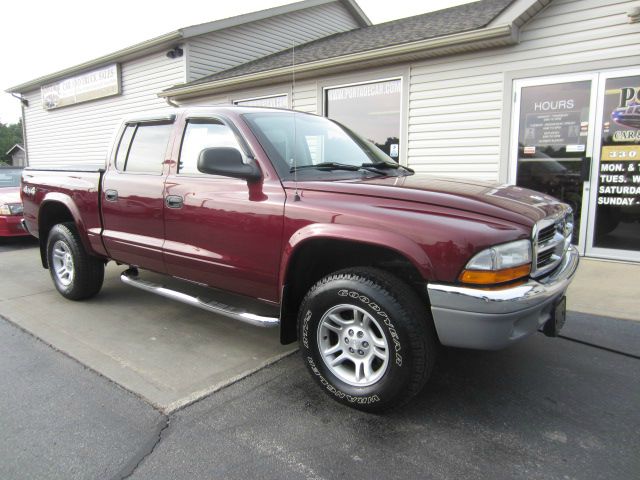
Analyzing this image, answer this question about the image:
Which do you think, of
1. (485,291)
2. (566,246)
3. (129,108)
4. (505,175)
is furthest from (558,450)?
(129,108)

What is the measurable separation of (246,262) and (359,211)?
3.04 ft

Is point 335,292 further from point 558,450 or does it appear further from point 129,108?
point 129,108

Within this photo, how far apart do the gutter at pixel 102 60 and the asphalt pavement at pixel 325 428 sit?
401 inches

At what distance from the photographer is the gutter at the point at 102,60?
11648 millimetres

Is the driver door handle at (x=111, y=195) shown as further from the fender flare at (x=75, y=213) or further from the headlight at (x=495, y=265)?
the headlight at (x=495, y=265)

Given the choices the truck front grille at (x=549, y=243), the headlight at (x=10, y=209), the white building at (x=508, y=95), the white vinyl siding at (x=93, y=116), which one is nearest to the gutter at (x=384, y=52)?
the white building at (x=508, y=95)

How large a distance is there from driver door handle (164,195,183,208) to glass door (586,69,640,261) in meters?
5.48

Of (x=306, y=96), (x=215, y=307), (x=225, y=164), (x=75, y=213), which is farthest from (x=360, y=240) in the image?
(x=306, y=96)

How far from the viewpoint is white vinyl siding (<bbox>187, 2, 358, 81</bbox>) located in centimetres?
1214

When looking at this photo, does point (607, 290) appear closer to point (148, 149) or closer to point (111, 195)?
point (148, 149)

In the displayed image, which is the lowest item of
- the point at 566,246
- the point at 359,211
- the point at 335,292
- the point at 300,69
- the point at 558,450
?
the point at 558,450

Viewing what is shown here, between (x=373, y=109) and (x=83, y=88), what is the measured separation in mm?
10758

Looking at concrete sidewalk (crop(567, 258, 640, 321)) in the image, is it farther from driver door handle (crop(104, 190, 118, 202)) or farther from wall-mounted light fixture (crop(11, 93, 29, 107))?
wall-mounted light fixture (crop(11, 93, 29, 107))

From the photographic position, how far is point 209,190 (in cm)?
336
